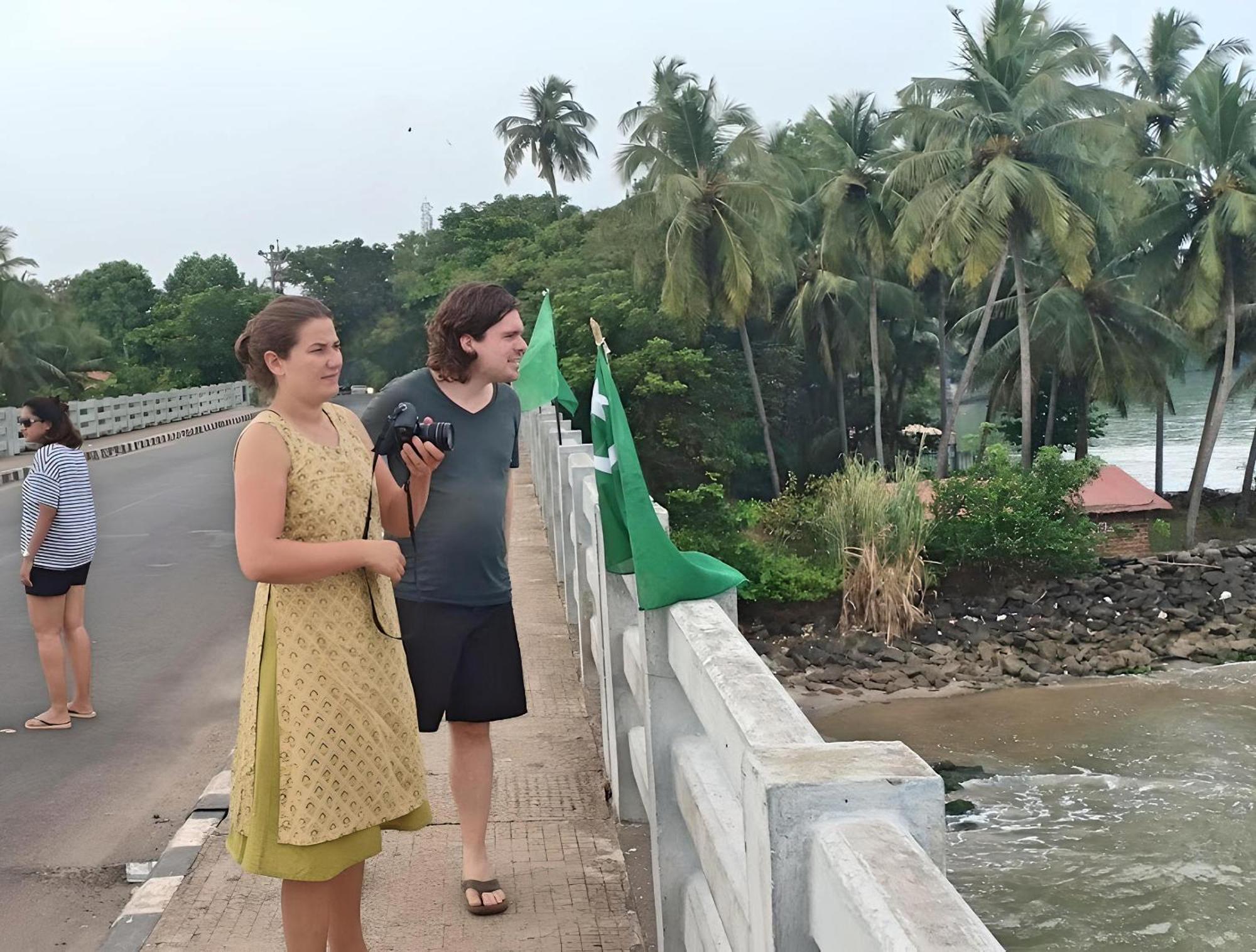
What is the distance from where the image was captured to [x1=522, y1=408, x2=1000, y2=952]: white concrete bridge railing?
1554 millimetres

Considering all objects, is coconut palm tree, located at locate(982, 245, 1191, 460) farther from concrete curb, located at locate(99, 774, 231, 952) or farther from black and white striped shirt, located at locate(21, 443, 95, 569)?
concrete curb, located at locate(99, 774, 231, 952)

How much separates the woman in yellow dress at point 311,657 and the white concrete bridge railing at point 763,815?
2.06ft

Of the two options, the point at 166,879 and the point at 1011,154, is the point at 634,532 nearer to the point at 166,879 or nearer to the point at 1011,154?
the point at 166,879

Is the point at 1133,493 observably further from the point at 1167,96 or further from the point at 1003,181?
the point at 1167,96

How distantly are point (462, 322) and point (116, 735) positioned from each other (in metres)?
4.64

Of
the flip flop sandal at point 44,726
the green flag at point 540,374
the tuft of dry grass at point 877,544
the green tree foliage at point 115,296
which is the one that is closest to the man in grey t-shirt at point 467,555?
the green flag at point 540,374

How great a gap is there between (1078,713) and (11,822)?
20.7m

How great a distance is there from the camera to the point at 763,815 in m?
1.84

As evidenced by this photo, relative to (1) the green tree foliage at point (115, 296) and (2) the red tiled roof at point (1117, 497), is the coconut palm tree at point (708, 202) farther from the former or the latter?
(1) the green tree foliage at point (115, 296)

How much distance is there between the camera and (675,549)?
11.0 feet

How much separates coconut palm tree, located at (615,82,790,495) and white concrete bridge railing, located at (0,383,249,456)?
15377 millimetres

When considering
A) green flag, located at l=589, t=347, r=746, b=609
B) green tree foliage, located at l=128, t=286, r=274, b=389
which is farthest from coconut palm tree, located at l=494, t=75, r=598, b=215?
green flag, located at l=589, t=347, r=746, b=609

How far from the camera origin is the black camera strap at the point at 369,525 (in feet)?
10.2

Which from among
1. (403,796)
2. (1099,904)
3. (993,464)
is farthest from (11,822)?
(993,464)
